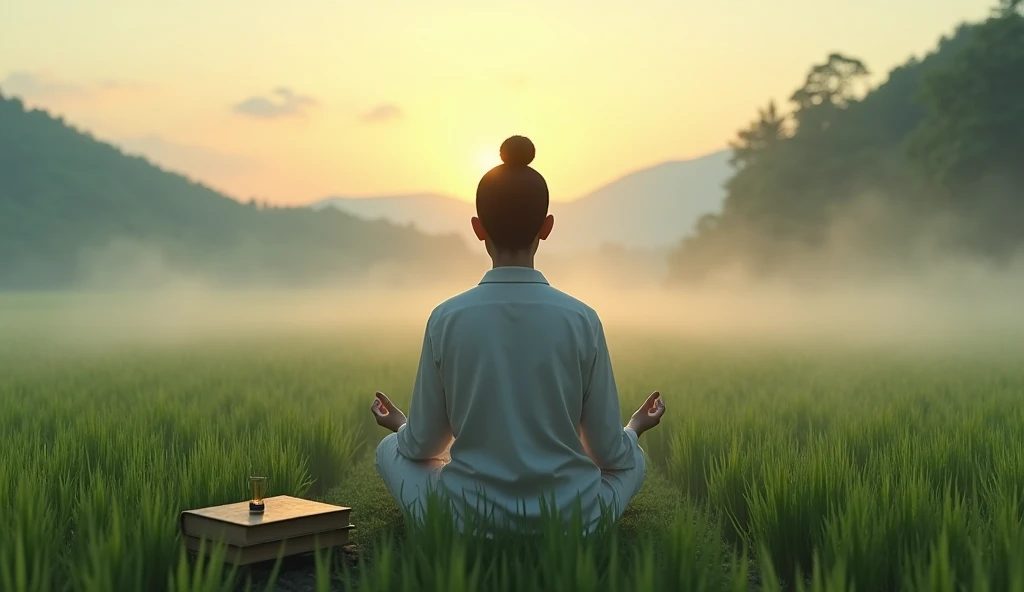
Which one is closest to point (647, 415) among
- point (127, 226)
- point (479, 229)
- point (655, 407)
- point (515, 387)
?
point (655, 407)

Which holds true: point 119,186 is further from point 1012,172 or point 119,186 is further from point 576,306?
point 576,306

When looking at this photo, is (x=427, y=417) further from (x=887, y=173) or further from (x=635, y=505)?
(x=887, y=173)

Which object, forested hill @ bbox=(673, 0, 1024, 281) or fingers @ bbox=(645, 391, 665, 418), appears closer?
fingers @ bbox=(645, 391, 665, 418)

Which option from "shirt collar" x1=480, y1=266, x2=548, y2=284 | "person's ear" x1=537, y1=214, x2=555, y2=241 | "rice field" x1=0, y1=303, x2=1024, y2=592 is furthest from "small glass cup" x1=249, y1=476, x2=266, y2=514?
"person's ear" x1=537, y1=214, x2=555, y2=241

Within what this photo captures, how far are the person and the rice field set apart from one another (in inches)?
9.0

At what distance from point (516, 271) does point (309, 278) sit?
543 feet

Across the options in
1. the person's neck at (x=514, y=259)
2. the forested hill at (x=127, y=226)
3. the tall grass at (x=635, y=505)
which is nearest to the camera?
the tall grass at (x=635, y=505)

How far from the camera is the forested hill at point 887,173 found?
40.1m

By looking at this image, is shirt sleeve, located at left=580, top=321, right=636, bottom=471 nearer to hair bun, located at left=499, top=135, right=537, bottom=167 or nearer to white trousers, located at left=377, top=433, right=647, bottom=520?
white trousers, located at left=377, top=433, right=647, bottom=520

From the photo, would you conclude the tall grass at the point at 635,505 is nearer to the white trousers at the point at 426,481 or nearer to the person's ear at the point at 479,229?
the white trousers at the point at 426,481

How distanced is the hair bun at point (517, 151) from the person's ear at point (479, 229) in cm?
25

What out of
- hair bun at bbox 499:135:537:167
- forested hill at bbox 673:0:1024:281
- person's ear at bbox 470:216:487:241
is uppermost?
forested hill at bbox 673:0:1024:281

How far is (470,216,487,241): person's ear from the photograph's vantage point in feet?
12.1

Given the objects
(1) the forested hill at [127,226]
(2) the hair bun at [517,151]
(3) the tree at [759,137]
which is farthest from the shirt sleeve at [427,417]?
(1) the forested hill at [127,226]
